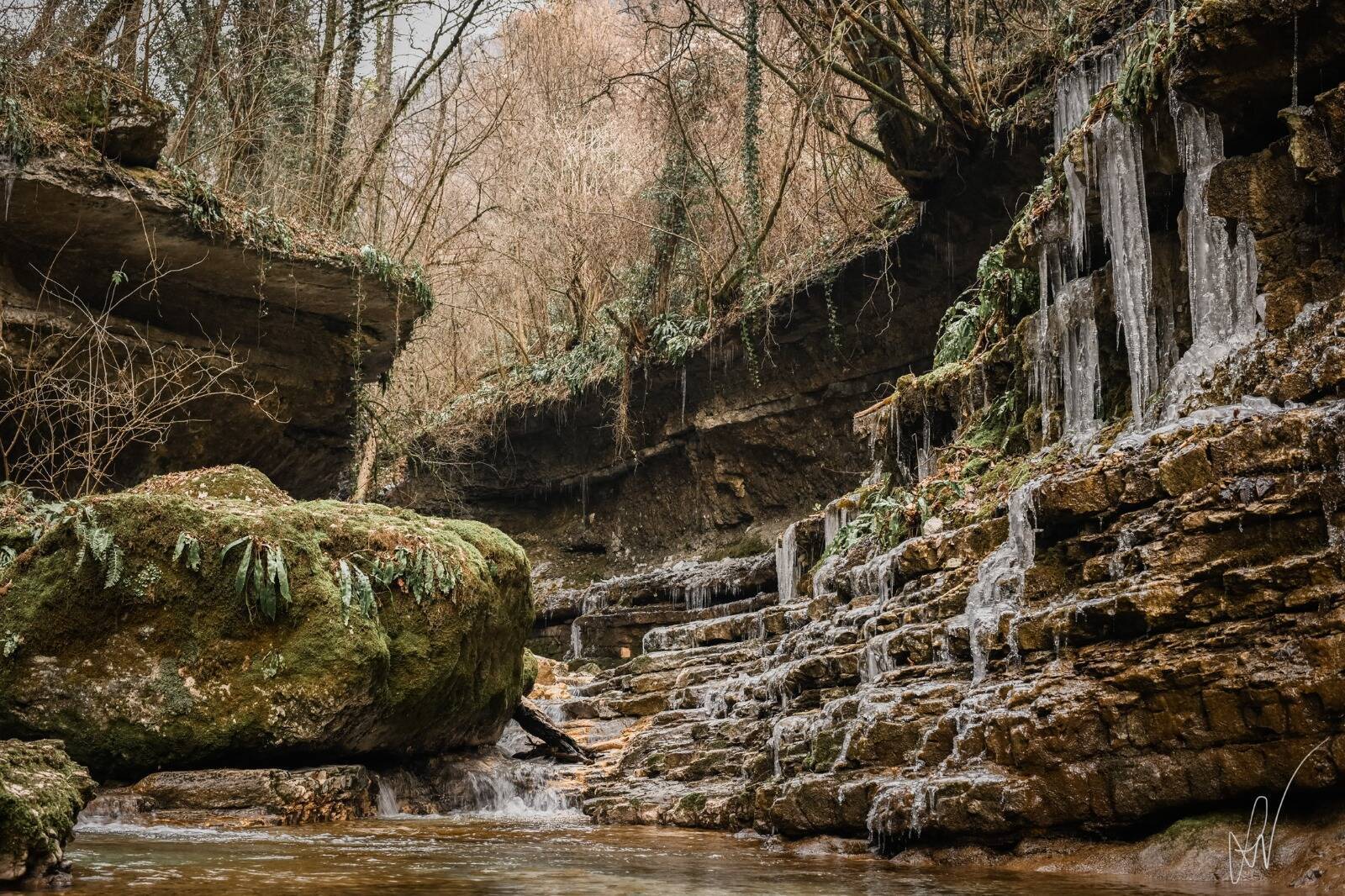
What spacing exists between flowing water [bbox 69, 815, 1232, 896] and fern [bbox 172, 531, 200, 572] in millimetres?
1958

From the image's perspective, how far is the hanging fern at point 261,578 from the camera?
816 centimetres

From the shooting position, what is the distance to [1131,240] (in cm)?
1018

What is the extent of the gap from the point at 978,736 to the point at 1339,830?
6.33ft

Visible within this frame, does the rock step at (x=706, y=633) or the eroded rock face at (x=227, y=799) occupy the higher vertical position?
the rock step at (x=706, y=633)

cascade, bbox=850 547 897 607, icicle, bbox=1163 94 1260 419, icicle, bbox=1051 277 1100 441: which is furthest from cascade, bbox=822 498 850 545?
icicle, bbox=1163 94 1260 419

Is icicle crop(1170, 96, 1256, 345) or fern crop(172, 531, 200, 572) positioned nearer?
fern crop(172, 531, 200, 572)

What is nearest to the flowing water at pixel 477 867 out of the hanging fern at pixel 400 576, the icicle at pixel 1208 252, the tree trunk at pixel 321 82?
the hanging fern at pixel 400 576

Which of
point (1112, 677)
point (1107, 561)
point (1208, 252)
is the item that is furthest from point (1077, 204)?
point (1112, 677)

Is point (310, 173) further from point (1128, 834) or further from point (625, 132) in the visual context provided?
point (1128, 834)

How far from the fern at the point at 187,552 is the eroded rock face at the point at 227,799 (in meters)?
1.58

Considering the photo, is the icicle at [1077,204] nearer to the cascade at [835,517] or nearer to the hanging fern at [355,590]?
the cascade at [835,517]

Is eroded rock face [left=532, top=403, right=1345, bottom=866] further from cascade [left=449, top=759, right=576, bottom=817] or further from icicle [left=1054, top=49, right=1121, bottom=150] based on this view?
icicle [left=1054, top=49, right=1121, bottom=150]

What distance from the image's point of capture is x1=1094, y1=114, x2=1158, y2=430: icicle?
993 centimetres

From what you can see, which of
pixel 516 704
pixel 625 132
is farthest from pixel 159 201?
pixel 625 132
